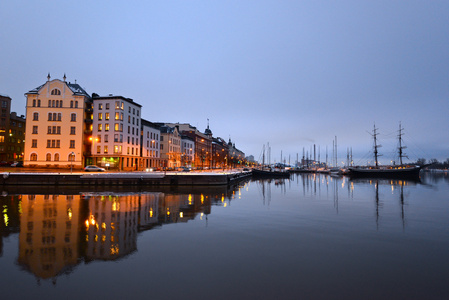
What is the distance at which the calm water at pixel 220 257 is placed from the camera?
10.7 meters

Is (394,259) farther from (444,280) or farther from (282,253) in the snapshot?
(282,253)

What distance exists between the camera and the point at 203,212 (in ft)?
90.1

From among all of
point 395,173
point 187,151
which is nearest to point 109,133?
point 187,151

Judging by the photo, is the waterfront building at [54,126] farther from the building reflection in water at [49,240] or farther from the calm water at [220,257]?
the calm water at [220,257]

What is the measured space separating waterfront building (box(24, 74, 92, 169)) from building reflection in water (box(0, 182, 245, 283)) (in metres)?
49.5

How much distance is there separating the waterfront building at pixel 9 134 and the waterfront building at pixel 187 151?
6143cm

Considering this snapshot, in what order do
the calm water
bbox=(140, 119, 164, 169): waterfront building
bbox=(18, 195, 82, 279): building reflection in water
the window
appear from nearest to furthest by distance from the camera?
1. the calm water
2. bbox=(18, 195, 82, 279): building reflection in water
3. the window
4. bbox=(140, 119, 164, 169): waterfront building

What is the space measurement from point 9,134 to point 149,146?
49.6 m

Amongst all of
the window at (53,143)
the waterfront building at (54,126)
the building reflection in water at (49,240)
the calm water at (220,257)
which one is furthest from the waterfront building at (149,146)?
the calm water at (220,257)

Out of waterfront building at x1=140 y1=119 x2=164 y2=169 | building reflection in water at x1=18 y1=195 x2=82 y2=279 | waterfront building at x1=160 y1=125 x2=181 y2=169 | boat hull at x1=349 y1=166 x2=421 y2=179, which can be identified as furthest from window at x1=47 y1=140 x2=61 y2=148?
boat hull at x1=349 y1=166 x2=421 y2=179

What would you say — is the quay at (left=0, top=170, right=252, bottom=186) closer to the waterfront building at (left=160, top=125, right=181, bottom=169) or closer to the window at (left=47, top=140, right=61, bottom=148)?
the window at (left=47, top=140, right=61, bottom=148)

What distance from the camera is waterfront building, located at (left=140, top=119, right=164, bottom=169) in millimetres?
98500

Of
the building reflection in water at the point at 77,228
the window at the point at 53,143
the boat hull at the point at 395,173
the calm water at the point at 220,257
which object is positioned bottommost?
the calm water at the point at 220,257

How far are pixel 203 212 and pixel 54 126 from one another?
68.1m
